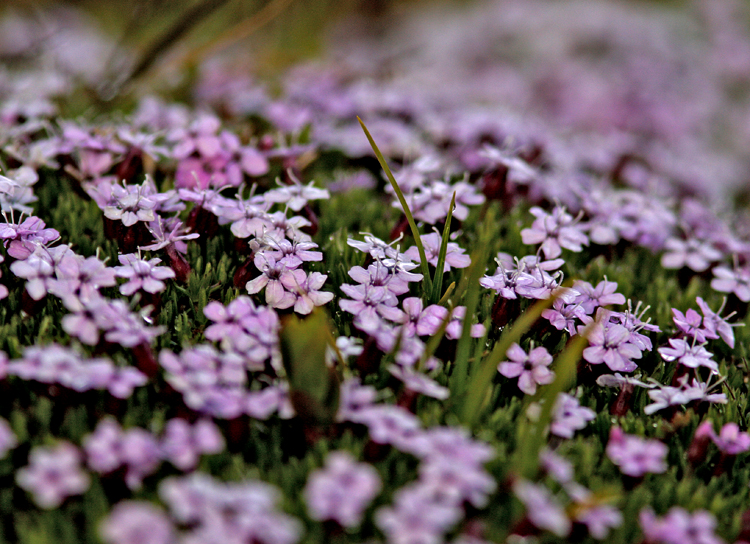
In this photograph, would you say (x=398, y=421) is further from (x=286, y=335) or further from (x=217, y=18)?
(x=217, y=18)

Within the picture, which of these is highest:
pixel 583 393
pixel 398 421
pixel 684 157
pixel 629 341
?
pixel 398 421

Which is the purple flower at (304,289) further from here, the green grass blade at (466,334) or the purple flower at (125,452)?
the purple flower at (125,452)

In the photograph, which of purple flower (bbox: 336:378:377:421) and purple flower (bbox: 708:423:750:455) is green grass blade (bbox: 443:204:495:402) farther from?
purple flower (bbox: 708:423:750:455)

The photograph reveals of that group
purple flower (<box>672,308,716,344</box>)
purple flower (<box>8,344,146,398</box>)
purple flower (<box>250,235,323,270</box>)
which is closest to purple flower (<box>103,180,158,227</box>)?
purple flower (<box>250,235,323,270</box>)

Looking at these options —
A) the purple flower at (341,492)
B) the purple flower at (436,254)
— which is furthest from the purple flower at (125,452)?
the purple flower at (436,254)

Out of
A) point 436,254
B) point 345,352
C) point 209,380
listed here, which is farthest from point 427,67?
point 209,380

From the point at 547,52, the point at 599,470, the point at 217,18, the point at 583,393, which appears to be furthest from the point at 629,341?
the point at 547,52
